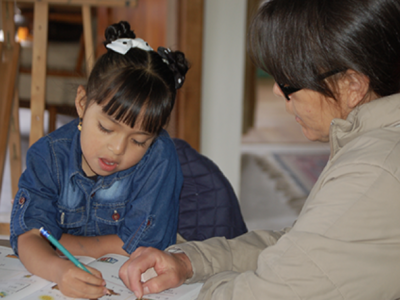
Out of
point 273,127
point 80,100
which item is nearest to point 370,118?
point 80,100

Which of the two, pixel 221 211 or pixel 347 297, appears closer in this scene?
pixel 347 297

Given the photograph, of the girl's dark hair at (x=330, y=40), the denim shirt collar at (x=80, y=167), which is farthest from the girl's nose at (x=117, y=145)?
the girl's dark hair at (x=330, y=40)

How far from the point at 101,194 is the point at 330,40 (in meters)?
0.64

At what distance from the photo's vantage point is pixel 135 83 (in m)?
1.00

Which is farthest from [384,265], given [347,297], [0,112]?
[0,112]

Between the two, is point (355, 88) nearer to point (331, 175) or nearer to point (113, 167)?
point (331, 175)

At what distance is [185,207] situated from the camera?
3.86ft

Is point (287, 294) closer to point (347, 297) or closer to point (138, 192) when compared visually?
point (347, 297)

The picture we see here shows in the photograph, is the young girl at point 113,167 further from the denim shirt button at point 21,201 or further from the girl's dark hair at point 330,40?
the girl's dark hair at point 330,40

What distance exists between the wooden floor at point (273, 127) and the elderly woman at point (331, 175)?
11.7ft

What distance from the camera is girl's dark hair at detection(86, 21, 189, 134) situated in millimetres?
988

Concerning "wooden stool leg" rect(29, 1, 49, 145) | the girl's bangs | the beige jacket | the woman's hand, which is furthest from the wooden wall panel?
the beige jacket

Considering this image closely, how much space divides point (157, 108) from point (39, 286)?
0.45 meters

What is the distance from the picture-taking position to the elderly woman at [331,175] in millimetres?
623
